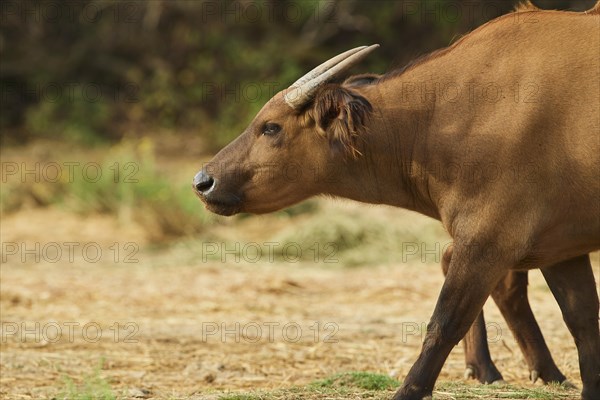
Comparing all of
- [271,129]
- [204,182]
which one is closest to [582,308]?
[271,129]

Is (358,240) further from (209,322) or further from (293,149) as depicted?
(293,149)

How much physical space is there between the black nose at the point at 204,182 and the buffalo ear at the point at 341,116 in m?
0.78

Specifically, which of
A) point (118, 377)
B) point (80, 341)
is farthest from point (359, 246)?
point (118, 377)

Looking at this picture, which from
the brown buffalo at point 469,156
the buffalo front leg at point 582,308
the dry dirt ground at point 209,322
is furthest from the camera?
the dry dirt ground at point 209,322

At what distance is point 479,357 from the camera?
7.33 metres

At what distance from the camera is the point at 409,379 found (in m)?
5.90

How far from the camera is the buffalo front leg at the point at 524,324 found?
7.15m

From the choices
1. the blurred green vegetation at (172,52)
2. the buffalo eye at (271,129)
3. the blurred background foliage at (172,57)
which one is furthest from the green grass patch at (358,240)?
the blurred green vegetation at (172,52)

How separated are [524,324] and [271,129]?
211 centimetres

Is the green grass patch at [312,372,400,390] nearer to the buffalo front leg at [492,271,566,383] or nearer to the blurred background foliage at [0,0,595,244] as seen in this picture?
the buffalo front leg at [492,271,566,383]

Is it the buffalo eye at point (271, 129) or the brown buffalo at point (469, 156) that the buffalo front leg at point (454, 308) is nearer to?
the brown buffalo at point (469, 156)

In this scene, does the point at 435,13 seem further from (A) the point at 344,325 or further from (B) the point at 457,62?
(B) the point at 457,62

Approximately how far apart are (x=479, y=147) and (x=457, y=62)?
0.63m

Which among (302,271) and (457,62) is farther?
(302,271)
